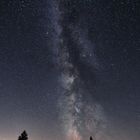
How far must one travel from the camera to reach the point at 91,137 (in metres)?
43.3

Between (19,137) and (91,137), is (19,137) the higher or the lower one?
the lower one

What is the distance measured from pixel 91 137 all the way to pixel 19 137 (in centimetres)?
1553

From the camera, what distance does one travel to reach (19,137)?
34344 mm

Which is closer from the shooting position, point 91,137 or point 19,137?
point 19,137
